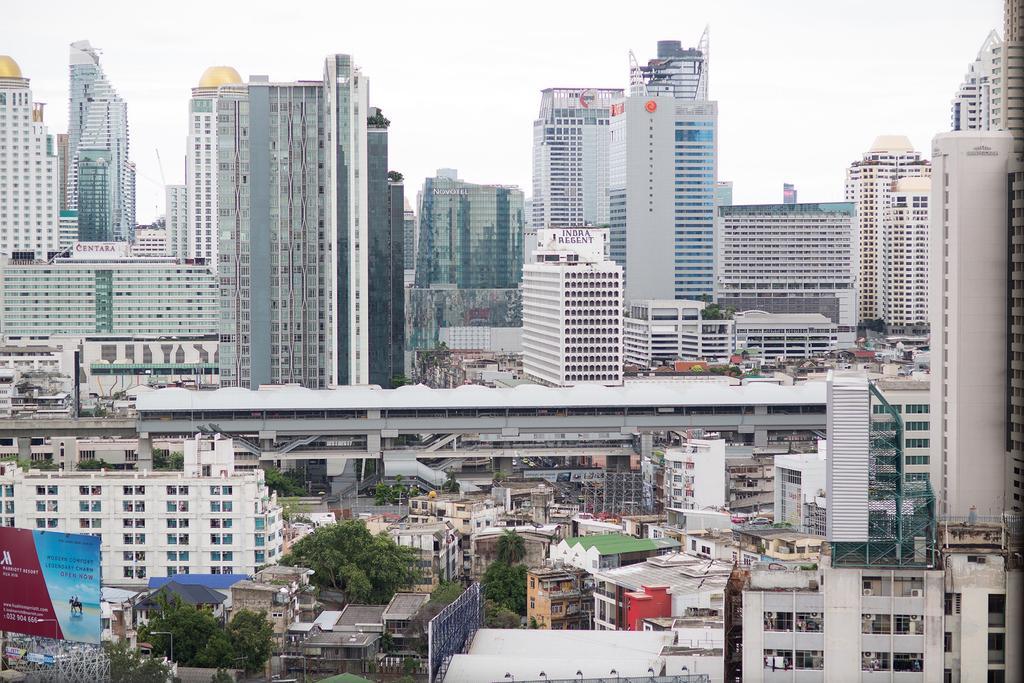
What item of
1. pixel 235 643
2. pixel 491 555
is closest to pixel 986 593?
pixel 235 643

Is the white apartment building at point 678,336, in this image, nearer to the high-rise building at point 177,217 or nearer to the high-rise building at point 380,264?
the high-rise building at point 380,264

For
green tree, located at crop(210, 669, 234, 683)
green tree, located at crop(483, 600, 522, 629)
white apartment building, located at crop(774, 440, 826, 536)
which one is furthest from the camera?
white apartment building, located at crop(774, 440, 826, 536)

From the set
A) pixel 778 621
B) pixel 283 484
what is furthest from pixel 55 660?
pixel 283 484

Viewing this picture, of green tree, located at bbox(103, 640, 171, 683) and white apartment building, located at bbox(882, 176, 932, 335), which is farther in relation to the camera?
white apartment building, located at bbox(882, 176, 932, 335)

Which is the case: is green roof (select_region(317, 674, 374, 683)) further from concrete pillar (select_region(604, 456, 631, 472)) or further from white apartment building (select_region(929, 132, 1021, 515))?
concrete pillar (select_region(604, 456, 631, 472))

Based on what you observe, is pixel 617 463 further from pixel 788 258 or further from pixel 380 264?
pixel 788 258

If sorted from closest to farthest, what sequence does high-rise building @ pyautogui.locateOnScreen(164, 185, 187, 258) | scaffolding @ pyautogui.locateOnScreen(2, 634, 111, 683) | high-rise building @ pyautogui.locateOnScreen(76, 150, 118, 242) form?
scaffolding @ pyautogui.locateOnScreen(2, 634, 111, 683) < high-rise building @ pyautogui.locateOnScreen(76, 150, 118, 242) < high-rise building @ pyautogui.locateOnScreen(164, 185, 187, 258)

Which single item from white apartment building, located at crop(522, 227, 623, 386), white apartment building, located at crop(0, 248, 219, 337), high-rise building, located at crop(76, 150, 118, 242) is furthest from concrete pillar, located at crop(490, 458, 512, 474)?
high-rise building, located at crop(76, 150, 118, 242)
